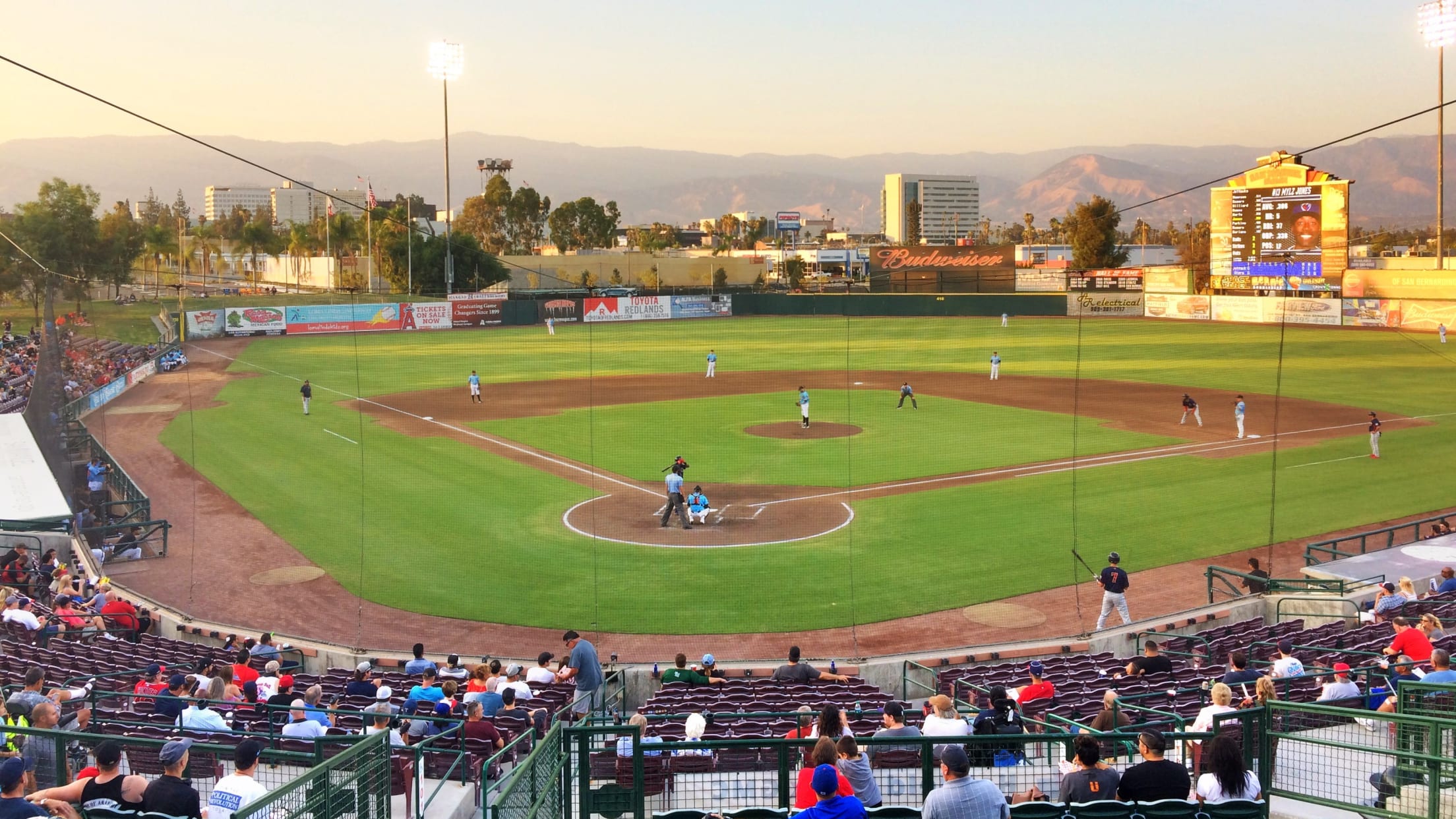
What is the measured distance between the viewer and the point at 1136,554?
68.2ft

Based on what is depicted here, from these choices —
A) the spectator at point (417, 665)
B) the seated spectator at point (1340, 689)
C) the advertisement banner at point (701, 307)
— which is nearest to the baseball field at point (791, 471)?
the spectator at point (417, 665)

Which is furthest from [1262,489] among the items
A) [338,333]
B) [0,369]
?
[338,333]

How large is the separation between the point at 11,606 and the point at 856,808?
14.6 m

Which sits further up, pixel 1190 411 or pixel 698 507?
→ pixel 1190 411

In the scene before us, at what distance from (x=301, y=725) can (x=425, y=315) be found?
62.1m

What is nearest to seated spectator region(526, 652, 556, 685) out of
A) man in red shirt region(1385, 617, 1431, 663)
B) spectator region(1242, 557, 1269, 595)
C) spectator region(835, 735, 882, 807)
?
spectator region(835, 735, 882, 807)

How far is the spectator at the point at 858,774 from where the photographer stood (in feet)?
20.3

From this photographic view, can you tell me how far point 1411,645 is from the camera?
1085 cm

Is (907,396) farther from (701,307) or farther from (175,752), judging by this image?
(701,307)

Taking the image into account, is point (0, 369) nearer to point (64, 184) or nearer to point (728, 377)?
point (64, 184)

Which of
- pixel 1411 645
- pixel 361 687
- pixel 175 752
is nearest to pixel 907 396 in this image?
pixel 1411 645

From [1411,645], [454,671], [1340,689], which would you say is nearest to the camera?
[1340,689]

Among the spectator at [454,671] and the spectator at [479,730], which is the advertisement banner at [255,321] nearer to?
the spectator at [454,671]

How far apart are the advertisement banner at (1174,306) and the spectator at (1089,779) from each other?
69.0 meters
